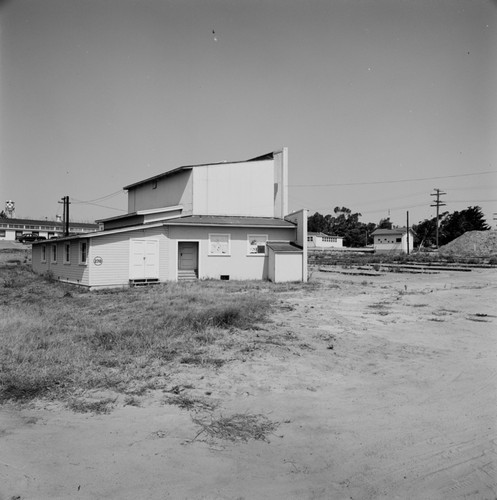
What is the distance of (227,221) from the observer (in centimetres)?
2472

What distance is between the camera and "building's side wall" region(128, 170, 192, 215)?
26.8 meters

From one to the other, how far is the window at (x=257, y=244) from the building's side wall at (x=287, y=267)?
162 cm

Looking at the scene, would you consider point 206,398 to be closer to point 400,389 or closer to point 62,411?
point 62,411

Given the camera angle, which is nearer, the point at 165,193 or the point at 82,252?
the point at 82,252

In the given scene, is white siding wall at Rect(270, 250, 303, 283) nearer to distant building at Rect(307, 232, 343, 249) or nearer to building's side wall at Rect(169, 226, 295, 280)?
building's side wall at Rect(169, 226, 295, 280)

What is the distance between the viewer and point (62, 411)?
5.02 metres

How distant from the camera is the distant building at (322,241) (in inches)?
3994

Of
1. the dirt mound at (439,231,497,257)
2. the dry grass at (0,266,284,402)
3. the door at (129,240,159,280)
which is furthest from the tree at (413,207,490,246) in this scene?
the dry grass at (0,266,284,402)

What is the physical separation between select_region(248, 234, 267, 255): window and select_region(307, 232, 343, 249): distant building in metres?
75.3

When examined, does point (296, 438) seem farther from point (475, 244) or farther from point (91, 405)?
point (475, 244)

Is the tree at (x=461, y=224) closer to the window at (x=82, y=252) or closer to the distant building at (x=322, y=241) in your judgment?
the distant building at (x=322, y=241)

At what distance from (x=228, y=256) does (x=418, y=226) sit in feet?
314

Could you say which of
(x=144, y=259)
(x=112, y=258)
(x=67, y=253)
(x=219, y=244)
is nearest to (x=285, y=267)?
(x=219, y=244)

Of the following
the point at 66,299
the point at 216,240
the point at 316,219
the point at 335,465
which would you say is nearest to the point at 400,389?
the point at 335,465
